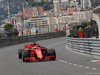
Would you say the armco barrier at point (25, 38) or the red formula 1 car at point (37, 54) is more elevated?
the red formula 1 car at point (37, 54)

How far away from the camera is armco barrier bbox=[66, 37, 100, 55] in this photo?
15625 millimetres

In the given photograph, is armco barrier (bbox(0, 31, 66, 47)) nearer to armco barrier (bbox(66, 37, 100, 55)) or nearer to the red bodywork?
armco barrier (bbox(66, 37, 100, 55))

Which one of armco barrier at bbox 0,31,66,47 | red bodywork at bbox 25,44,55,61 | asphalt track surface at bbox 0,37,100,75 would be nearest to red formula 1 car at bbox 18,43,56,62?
red bodywork at bbox 25,44,55,61

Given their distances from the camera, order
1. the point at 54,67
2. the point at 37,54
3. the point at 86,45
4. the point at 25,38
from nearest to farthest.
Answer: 1. the point at 54,67
2. the point at 37,54
3. the point at 86,45
4. the point at 25,38

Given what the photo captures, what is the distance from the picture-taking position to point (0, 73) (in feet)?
34.0

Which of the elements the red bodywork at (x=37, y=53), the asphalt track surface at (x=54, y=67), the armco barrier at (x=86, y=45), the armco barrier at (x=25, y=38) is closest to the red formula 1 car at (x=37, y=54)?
the red bodywork at (x=37, y=53)

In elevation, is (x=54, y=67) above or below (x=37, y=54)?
below

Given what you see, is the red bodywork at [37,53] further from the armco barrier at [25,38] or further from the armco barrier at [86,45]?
the armco barrier at [25,38]

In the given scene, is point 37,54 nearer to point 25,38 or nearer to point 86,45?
point 86,45

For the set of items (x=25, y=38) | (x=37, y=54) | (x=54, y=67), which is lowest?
(x=25, y=38)

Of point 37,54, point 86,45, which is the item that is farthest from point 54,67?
point 86,45

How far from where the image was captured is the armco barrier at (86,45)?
15.6m

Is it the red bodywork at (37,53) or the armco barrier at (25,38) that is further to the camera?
the armco barrier at (25,38)

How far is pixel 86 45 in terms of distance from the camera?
1716cm
